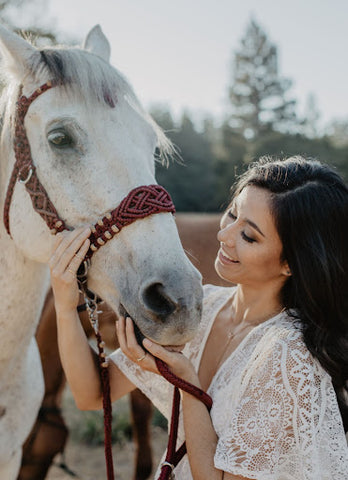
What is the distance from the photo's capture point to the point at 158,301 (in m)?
1.35

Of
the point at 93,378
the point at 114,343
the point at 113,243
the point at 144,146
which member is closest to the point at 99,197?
the point at 113,243

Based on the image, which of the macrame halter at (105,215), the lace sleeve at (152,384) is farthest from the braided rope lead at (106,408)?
the lace sleeve at (152,384)

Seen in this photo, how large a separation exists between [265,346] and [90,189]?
2.60ft

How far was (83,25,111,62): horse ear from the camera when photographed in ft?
6.95

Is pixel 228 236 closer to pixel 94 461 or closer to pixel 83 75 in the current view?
pixel 83 75

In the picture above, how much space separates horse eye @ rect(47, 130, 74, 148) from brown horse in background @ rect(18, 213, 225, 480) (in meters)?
1.50

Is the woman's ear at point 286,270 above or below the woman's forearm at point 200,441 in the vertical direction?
above

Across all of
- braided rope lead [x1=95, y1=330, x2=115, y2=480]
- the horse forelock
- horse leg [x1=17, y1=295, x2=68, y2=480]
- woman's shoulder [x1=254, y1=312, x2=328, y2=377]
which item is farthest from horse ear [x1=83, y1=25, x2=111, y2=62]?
horse leg [x1=17, y1=295, x2=68, y2=480]

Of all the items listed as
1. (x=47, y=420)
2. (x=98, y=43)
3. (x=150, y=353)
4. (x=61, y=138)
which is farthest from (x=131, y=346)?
(x=47, y=420)

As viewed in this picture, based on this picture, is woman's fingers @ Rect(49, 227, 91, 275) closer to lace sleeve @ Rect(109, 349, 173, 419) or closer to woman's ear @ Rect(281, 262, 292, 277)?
lace sleeve @ Rect(109, 349, 173, 419)

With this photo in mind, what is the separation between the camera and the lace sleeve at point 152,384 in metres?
1.79

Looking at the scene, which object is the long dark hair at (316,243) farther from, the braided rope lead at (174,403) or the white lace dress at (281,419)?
the braided rope lead at (174,403)

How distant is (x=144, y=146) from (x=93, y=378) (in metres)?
0.93

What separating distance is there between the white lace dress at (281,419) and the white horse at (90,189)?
30 centimetres
